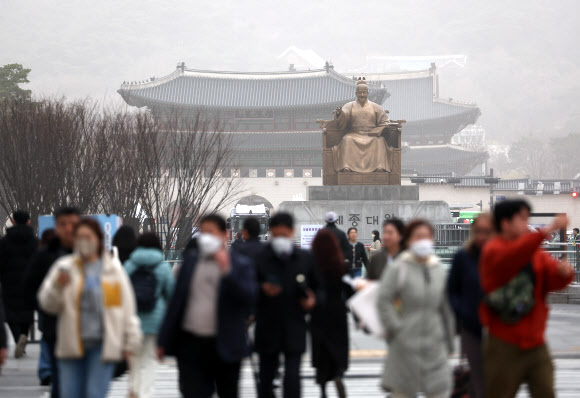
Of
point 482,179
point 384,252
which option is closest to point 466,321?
point 384,252

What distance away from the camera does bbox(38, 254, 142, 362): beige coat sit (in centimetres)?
534

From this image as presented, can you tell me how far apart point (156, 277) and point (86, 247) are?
180cm

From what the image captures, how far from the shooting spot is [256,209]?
35.9 meters

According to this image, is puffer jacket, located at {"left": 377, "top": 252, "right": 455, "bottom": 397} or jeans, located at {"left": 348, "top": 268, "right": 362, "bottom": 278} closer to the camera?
puffer jacket, located at {"left": 377, "top": 252, "right": 455, "bottom": 397}

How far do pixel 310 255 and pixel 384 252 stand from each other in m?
1.32

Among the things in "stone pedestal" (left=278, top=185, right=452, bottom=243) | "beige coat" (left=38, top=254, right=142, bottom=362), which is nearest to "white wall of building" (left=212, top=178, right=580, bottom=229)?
"stone pedestal" (left=278, top=185, right=452, bottom=243)

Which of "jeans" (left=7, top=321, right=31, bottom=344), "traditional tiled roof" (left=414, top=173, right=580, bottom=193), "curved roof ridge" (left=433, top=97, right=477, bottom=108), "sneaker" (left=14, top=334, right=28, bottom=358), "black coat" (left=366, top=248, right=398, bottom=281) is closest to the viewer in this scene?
"black coat" (left=366, top=248, right=398, bottom=281)

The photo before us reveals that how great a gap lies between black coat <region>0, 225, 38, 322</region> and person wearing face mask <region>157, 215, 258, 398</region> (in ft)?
14.8

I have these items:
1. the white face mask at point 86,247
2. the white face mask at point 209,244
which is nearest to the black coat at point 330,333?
the white face mask at point 209,244

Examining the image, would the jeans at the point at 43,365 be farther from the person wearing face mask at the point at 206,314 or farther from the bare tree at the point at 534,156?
the bare tree at the point at 534,156

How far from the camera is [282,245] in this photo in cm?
612

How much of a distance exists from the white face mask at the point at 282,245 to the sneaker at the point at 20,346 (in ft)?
17.0

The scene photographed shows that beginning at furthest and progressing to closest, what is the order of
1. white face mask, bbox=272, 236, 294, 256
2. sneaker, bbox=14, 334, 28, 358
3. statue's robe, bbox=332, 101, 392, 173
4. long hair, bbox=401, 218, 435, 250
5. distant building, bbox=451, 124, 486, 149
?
distant building, bbox=451, 124, 486, 149 < statue's robe, bbox=332, 101, 392, 173 < sneaker, bbox=14, 334, 28, 358 < white face mask, bbox=272, 236, 294, 256 < long hair, bbox=401, 218, 435, 250

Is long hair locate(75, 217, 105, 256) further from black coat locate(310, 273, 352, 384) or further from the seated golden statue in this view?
the seated golden statue
